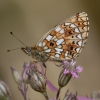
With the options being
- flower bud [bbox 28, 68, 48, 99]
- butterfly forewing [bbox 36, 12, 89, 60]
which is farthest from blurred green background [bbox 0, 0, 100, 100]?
flower bud [bbox 28, 68, 48, 99]

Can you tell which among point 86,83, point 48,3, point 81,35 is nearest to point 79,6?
point 48,3

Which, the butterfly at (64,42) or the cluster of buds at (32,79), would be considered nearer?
the cluster of buds at (32,79)

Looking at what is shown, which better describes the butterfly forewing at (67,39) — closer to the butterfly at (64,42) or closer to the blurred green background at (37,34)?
the butterfly at (64,42)

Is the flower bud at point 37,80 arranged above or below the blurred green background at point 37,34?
below

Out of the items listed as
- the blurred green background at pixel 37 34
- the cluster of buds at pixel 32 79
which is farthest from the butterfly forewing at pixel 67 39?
the blurred green background at pixel 37 34

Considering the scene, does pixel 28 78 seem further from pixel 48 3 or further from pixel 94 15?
pixel 94 15

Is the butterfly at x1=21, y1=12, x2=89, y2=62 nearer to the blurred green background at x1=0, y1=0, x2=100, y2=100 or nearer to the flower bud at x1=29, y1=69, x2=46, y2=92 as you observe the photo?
the flower bud at x1=29, y1=69, x2=46, y2=92
